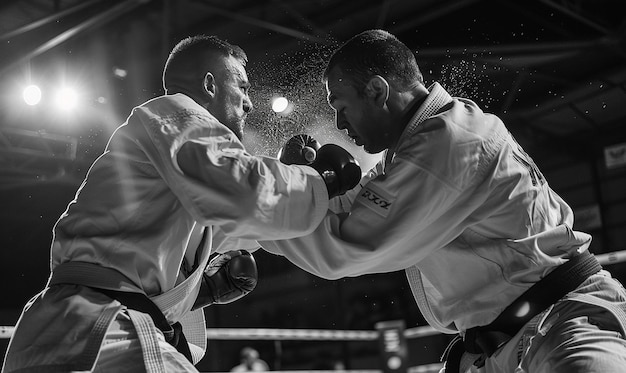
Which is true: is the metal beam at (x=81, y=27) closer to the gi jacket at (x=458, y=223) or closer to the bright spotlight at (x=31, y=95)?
the bright spotlight at (x=31, y=95)

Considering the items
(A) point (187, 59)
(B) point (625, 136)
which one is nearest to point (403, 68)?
(A) point (187, 59)

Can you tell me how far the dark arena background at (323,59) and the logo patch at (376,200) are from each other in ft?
6.38

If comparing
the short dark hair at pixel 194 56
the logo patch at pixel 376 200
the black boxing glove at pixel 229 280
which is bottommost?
the black boxing glove at pixel 229 280

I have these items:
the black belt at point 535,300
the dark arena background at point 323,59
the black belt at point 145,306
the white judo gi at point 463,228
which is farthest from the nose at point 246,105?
the dark arena background at point 323,59

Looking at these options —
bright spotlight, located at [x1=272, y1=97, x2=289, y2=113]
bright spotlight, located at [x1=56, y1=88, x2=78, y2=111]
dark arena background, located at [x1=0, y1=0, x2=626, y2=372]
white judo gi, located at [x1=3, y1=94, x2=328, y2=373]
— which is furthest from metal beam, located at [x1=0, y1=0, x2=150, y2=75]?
white judo gi, located at [x1=3, y1=94, x2=328, y2=373]

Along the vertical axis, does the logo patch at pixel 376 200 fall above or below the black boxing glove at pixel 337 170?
below

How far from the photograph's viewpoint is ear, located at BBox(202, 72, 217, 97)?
183 cm

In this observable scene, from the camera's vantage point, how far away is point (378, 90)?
1921 mm

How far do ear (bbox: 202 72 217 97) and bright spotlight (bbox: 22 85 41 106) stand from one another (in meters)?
4.69

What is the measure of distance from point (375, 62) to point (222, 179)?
25.4 inches

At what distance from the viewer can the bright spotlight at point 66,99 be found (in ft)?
20.8

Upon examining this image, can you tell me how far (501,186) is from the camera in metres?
1.76

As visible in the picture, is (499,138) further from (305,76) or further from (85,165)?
(85,165)

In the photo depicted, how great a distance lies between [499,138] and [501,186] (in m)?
0.13
